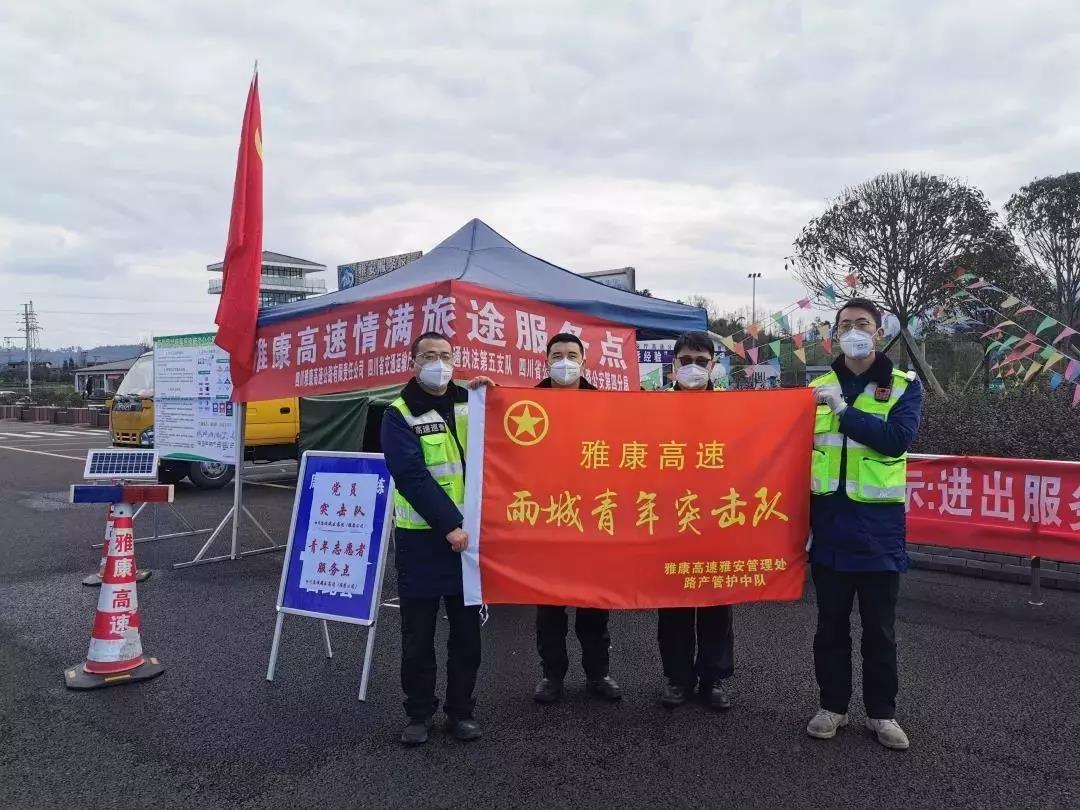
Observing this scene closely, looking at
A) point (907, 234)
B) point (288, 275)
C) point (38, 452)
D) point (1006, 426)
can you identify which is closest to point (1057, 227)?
point (907, 234)

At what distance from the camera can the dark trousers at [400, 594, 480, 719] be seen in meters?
3.56

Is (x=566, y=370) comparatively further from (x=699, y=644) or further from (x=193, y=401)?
(x=193, y=401)

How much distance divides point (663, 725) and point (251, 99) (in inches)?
242

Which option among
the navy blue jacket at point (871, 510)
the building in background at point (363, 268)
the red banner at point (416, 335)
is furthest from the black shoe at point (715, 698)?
the building in background at point (363, 268)

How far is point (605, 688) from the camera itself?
4.09m

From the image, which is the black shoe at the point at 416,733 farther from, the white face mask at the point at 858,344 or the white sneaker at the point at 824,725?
the white face mask at the point at 858,344

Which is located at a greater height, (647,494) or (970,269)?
(970,269)

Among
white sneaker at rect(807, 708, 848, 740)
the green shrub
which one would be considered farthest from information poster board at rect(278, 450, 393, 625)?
the green shrub

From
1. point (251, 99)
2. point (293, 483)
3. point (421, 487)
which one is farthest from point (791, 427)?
point (293, 483)

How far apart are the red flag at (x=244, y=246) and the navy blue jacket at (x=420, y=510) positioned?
3825 millimetres

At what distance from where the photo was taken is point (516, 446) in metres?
3.79

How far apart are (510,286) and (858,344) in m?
3.22

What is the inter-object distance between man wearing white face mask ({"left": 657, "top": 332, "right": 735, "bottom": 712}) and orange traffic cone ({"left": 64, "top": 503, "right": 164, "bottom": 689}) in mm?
3003

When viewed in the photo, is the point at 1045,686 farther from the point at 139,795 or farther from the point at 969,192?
the point at 969,192
